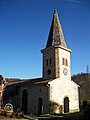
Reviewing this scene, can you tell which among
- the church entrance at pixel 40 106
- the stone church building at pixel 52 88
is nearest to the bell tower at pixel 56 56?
the stone church building at pixel 52 88

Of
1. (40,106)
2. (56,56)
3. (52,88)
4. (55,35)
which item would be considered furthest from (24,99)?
(55,35)

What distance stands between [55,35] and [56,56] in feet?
15.3

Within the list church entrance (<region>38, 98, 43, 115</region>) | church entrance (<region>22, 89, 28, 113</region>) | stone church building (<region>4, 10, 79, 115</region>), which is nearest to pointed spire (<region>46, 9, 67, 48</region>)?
stone church building (<region>4, 10, 79, 115</region>)

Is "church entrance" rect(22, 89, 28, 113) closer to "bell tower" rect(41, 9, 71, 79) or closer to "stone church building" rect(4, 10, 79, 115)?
"stone church building" rect(4, 10, 79, 115)

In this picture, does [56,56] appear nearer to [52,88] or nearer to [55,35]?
[55,35]

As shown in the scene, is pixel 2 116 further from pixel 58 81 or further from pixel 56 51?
pixel 56 51

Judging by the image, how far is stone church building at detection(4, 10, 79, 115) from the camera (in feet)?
108

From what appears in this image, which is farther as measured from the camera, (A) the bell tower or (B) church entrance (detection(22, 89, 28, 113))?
(B) church entrance (detection(22, 89, 28, 113))

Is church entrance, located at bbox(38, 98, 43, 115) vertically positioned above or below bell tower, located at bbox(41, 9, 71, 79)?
below

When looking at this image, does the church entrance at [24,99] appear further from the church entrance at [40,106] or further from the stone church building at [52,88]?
the church entrance at [40,106]

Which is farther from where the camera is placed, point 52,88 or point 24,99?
point 24,99

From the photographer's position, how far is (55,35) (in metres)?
38.8

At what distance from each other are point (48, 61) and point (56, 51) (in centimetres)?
233

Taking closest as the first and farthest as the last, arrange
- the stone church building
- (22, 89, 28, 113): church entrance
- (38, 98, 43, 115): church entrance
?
the stone church building → (38, 98, 43, 115): church entrance → (22, 89, 28, 113): church entrance
